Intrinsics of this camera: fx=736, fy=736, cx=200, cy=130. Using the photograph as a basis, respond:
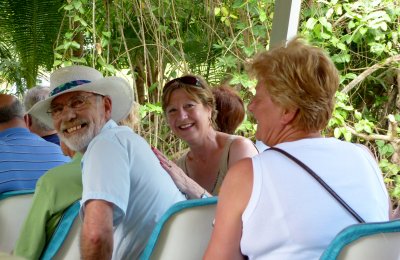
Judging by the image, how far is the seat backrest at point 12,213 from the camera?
115 inches

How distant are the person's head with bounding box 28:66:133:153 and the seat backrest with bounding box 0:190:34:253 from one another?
0.32 metres

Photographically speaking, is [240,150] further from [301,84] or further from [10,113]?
[301,84]

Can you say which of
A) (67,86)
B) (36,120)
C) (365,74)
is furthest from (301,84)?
(365,74)

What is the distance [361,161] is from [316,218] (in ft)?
0.78

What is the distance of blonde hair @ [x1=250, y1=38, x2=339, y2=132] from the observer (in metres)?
1.97

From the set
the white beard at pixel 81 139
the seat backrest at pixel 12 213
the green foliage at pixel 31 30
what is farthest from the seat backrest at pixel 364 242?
the green foliage at pixel 31 30

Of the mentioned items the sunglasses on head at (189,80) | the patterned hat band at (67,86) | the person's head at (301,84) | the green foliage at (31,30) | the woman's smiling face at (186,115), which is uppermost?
the person's head at (301,84)

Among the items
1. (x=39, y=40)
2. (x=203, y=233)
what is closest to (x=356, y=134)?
(x=39, y=40)

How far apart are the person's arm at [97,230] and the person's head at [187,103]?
1274 millimetres

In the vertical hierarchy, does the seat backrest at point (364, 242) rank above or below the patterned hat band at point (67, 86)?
above

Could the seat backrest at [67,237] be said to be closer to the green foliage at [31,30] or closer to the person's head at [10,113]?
the person's head at [10,113]

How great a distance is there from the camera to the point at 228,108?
3805mm

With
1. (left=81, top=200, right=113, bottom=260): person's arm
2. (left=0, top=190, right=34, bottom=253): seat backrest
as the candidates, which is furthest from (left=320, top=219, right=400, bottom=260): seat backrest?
(left=0, top=190, right=34, bottom=253): seat backrest

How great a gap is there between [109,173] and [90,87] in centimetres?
65
